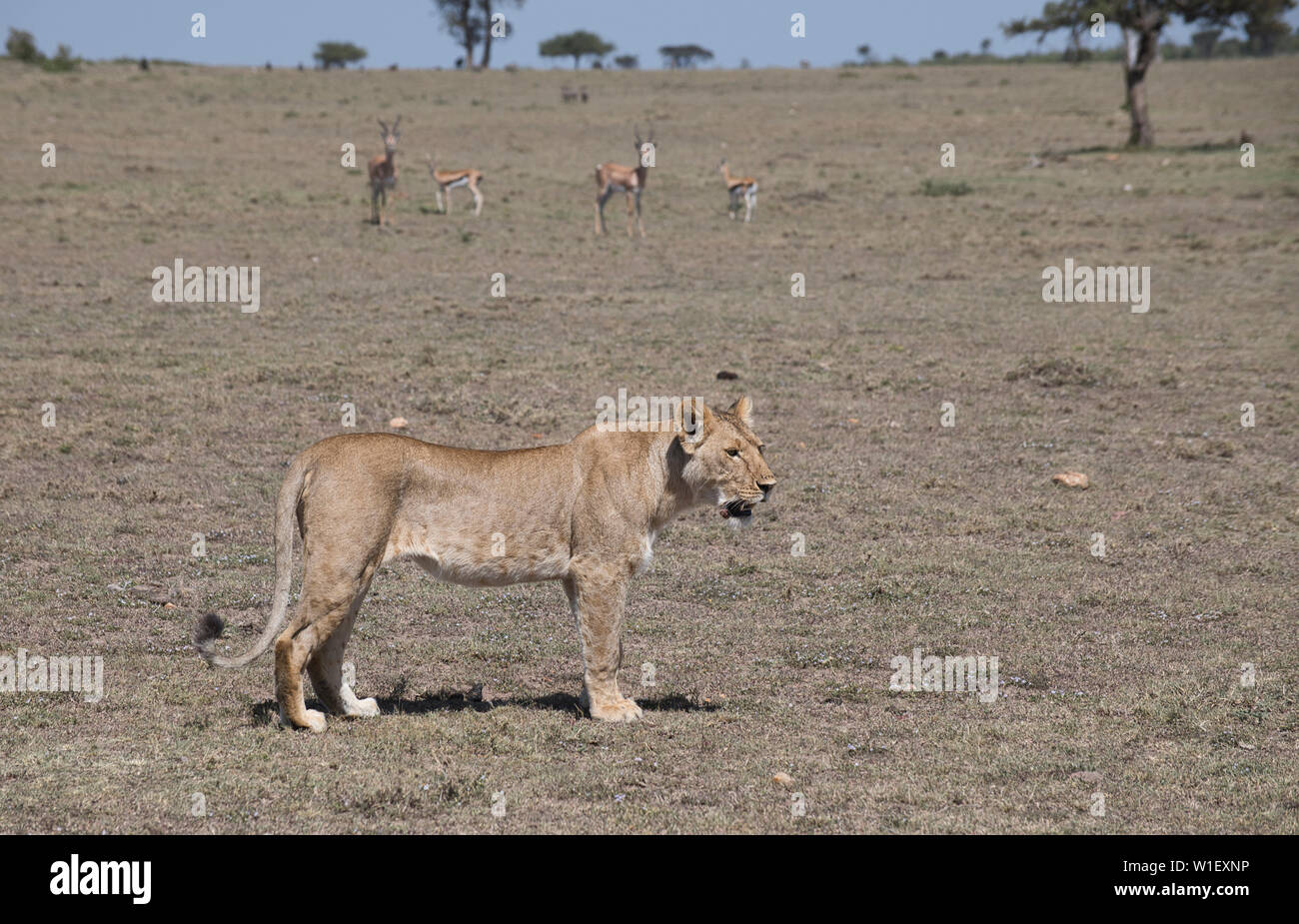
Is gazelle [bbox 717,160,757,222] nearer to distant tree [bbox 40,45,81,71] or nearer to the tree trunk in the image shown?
the tree trunk

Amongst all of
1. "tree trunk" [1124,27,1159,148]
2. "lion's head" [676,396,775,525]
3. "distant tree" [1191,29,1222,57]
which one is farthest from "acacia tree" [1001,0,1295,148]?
"distant tree" [1191,29,1222,57]

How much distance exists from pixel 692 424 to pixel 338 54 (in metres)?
95.1

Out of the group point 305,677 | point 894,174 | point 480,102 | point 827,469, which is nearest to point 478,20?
point 480,102

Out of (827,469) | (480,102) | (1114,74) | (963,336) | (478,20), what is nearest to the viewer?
(827,469)

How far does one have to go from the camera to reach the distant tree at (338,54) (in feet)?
314

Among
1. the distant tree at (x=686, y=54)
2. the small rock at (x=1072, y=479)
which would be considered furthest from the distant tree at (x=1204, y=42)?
the small rock at (x=1072, y=479)

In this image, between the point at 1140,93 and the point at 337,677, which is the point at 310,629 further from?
the point at 1140,93

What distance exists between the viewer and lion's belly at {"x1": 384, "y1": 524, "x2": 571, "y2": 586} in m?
7.30

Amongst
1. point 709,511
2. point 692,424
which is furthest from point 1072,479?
point 692,424

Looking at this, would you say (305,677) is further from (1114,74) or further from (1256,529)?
(1114,74)

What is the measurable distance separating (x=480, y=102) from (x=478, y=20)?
36533mm

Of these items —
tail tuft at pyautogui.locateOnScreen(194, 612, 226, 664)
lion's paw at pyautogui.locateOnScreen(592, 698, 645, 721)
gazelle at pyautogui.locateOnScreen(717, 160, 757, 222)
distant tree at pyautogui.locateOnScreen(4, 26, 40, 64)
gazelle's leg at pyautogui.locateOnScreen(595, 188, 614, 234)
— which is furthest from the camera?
distant tree at pyautogui.locateOnScreen(4, 26, 40, 64)

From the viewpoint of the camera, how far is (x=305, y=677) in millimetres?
8289

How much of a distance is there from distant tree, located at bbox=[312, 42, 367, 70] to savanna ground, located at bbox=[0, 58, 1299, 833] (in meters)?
63.0
